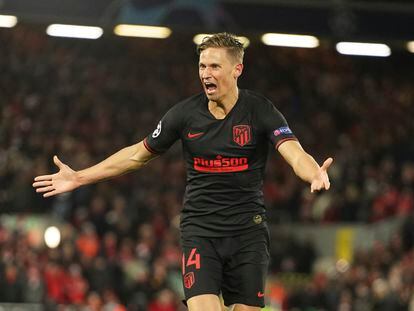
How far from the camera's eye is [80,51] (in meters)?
30.5

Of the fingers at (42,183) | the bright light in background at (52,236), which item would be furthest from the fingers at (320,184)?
the bright light in background at (52,236)

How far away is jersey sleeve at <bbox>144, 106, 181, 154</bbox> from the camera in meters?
7.11

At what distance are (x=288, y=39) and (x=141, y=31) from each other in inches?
105

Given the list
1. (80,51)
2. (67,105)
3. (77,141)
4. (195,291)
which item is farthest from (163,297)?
(80,51)

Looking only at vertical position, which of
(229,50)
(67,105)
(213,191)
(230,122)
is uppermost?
(67,105)

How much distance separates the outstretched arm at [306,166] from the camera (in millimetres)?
6375

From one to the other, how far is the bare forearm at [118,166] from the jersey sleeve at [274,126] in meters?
0.88

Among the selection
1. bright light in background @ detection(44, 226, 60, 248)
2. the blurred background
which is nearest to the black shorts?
the blurred background

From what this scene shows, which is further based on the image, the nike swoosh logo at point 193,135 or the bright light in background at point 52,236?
the bright light in background at point 52,236

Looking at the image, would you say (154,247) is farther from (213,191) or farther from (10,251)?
(213,191)

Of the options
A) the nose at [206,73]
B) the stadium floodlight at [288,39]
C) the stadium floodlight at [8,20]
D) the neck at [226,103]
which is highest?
the stadium floodlight at [8,20]

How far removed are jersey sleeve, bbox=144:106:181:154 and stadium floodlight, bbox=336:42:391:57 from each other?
1093cm

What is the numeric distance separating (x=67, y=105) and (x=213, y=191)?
19.8 metres

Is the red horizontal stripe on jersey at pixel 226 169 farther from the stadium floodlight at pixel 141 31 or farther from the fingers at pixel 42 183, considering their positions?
the stadium floodlight at pixel 141 31
